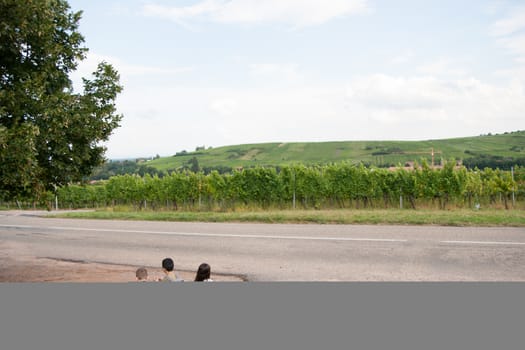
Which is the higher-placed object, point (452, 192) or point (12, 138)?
point (12, 138)

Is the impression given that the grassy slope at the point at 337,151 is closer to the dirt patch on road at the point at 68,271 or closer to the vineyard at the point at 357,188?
the vineyard at the point at 357,188

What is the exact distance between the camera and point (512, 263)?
30.2 ft

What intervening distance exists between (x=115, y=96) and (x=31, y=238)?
389 inches

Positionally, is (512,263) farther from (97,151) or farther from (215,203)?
(215,203)

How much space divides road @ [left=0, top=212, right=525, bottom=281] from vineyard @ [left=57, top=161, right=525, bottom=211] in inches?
336

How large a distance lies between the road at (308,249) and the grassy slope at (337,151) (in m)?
49.7

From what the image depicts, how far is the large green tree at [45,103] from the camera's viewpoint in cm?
740

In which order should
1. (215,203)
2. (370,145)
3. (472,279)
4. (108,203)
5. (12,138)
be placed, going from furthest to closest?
1. (370,145)
2. (108,203)
3. (215,203)
4. (472,279)
5. (12,138)

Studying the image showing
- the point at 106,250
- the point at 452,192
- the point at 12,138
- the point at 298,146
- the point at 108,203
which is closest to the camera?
the point at 12,138

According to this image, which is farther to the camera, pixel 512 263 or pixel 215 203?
pixel 215 203

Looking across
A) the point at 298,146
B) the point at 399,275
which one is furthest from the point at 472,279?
the point at 298,146

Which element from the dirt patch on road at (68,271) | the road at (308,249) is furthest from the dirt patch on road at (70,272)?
the road at (308,249)

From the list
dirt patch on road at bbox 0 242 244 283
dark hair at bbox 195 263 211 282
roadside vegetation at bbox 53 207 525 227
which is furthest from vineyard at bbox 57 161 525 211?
dark hair at bbox 195 263 211 282

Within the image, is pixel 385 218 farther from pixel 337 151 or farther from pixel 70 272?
pixel 337 151
